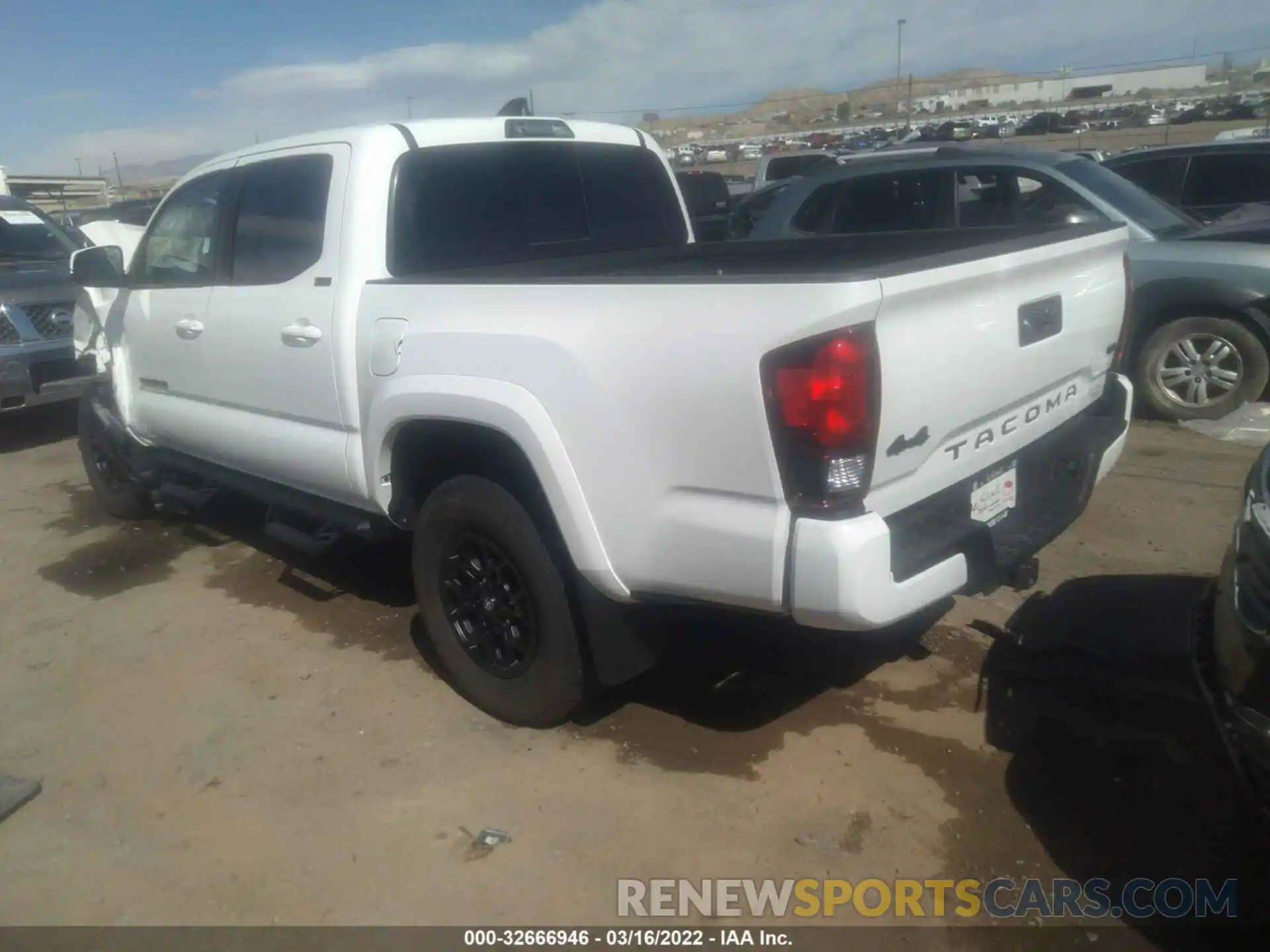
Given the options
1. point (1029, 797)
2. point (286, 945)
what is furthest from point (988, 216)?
point (286, 945)

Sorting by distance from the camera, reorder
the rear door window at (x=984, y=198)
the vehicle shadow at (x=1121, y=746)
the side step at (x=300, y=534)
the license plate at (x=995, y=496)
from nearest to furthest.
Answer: the vehicle shadow at (x=1121, y=746) → the license plate at (x=995, y=496) → the side step at (x=300, y=534) → the rear door window at (x=984, y=198)

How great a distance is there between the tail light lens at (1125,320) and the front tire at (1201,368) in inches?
132

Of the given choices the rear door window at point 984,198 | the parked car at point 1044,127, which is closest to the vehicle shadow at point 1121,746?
the rear door window at point 984,198

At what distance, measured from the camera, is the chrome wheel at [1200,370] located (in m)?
6.48

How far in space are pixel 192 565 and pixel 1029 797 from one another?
436 cm

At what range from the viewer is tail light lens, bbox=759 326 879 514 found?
2.35 m

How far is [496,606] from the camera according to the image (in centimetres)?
344

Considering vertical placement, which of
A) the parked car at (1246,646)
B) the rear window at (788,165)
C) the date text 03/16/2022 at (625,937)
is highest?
the rear window at (788,165)

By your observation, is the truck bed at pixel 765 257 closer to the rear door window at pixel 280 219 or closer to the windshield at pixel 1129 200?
the rear door window at pixel 280 219

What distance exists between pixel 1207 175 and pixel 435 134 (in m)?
7.50

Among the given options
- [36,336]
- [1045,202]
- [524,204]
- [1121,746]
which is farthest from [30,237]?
[1121,746]

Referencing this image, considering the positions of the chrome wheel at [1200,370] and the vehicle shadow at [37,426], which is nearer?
the chrome wheel at [1200,370]

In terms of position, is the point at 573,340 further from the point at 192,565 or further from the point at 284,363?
the point at 192,565

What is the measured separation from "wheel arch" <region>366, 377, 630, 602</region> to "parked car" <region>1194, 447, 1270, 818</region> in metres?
1.53
